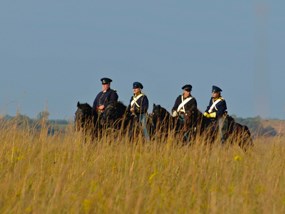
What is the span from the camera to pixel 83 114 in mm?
14305

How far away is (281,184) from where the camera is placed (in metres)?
7.86

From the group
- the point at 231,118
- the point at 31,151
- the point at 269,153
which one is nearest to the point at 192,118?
the point at 231,118

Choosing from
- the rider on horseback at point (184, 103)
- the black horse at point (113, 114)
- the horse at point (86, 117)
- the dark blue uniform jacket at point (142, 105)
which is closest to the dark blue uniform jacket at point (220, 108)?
the rider on horseback at point (184, 103)

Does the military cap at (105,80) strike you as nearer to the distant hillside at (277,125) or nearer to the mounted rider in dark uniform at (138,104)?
the mounted rider in dark uniform at (138,104)

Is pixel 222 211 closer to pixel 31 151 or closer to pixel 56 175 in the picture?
pixel 56 175

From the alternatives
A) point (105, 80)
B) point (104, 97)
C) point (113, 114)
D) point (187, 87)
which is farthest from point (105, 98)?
point (187, 87)

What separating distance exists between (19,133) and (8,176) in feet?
12.3

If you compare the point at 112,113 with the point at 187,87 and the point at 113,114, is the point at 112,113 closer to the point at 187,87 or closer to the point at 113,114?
the point at 113,114

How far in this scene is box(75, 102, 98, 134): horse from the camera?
14.0m

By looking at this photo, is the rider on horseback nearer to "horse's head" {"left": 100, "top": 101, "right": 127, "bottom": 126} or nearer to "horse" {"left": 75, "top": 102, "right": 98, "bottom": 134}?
"horse's head" {"left": 100, "top": 101, "right": 127, "bottom": 126}

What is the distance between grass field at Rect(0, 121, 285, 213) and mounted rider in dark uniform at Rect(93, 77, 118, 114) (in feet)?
11.4

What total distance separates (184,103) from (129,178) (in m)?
8.46

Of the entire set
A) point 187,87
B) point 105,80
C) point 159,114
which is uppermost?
point 187,87

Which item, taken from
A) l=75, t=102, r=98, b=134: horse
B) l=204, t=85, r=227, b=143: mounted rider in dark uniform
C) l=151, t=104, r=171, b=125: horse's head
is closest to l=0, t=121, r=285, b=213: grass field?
l=75, t=102, r=98, b=134: horse
